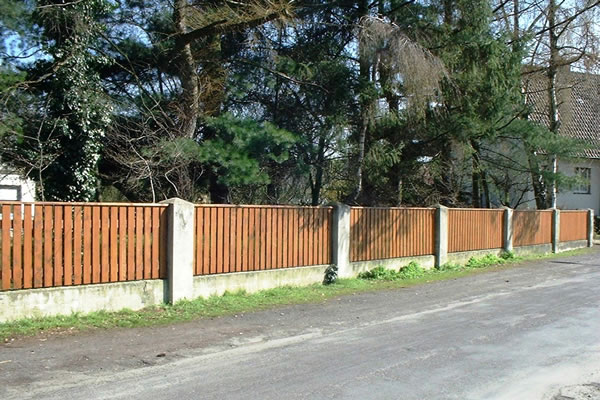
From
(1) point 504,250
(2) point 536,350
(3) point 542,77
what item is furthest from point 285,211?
(3) point 542,77

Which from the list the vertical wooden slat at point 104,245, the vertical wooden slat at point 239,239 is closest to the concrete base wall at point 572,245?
the vertical wooden slat at point 239,239

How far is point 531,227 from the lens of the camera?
2158cm

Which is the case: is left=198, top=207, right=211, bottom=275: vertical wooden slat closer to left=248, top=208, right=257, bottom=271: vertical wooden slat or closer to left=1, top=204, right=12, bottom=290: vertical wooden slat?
left=248, top=208, right=257, bottom=271: vertical wooden slat

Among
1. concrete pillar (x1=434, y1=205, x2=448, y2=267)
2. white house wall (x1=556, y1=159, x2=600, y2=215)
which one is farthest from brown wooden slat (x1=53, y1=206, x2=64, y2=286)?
white house wall (x1=556, y1=159, x2=600, y2=215)

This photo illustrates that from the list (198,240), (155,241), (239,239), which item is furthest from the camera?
(239,239)

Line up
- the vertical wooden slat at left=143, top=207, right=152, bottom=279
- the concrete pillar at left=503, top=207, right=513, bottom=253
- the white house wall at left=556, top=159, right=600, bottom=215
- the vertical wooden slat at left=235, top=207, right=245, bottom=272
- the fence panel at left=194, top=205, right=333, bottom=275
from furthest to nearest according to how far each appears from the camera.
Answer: the white house wall at left=556, top=159, right=600, bottom=215 < the concrete pillar at left=503, top=207, right=513, bottom=253 < the vertical wooden slat at left=235, top=207, right=245, bottom=272 < the fence panel at left=194, top=205, right=333, bottom=275 < the vertical wooden slat at left=143, top=207, right=152, bottom=279

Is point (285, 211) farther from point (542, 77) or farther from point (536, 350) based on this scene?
point (542, 77)

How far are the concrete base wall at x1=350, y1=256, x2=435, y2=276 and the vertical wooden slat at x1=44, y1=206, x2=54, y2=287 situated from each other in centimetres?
732

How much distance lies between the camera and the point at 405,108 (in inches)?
610

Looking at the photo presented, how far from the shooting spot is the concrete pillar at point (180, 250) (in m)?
9.76

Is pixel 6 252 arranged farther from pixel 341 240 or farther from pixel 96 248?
pixel 341 240

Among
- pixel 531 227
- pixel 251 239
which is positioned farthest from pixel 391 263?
pixel 531 227

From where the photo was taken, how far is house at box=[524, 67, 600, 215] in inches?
1043

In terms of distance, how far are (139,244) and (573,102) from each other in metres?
31.5
